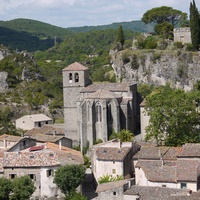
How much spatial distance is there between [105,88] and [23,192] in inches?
783

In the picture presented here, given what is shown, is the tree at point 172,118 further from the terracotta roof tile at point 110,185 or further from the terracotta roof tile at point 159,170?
the terracotta roof tile at point 110,185

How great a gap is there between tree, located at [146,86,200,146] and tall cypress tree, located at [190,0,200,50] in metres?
25.9

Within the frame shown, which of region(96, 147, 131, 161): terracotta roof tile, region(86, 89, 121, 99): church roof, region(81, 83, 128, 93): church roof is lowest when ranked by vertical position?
region(96, 147, 131, 161): terracotta roof tile

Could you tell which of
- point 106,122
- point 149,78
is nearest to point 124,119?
point 106,122

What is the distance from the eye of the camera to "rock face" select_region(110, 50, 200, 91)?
2756 inches

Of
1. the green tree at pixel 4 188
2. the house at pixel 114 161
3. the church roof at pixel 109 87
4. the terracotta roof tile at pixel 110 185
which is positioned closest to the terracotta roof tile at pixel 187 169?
the terracotta roof tile at pixel 110 185

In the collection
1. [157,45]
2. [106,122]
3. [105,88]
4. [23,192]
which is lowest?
[23,192]

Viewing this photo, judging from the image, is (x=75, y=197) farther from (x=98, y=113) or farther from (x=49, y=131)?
(x=49, y=131)

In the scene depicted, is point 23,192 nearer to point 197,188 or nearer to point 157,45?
point 197,188

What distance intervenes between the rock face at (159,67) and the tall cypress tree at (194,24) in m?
1.91

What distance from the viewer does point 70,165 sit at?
37156 mm

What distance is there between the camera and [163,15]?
83.9m

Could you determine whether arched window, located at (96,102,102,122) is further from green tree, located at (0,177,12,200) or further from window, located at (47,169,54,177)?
green tree, located at (0,177,12,200)

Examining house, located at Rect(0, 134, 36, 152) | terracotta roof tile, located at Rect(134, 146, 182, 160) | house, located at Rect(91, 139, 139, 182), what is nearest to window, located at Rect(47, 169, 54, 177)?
house, located at Rect(91, 139, 139, 182)
